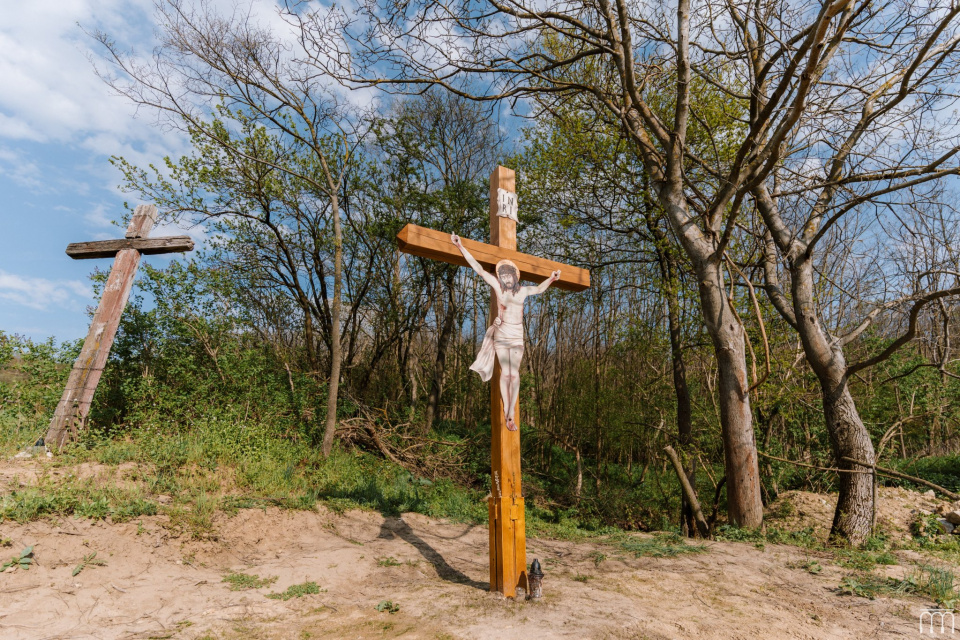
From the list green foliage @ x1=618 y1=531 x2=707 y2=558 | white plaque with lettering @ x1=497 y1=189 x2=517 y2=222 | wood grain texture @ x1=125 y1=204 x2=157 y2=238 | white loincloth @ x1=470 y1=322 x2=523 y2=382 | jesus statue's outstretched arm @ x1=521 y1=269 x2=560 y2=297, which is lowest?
green foliage @ x1=618 y1=531 x2=707 y2=558

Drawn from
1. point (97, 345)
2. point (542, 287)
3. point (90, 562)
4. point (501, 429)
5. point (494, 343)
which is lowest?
point (90, 562)

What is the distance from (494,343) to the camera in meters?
4.21

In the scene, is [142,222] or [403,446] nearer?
[142,222]

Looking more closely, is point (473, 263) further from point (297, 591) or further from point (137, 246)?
point (137, 246)

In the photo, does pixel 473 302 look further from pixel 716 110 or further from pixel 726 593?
pixel 726 593

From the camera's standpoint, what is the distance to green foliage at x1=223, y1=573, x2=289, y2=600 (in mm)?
4016

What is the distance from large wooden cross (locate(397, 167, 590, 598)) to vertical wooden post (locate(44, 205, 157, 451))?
561 centimetres

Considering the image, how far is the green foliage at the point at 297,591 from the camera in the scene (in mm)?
3820

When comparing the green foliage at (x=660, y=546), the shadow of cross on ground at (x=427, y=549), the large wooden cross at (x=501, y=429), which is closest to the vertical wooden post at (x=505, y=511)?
the large wooden cross at (x=501, y=429)

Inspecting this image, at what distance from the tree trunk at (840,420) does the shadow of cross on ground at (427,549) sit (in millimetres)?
4696

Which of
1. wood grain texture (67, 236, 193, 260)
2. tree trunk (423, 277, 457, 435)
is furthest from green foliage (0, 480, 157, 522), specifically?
tree trunk (423, 277, 457, 435)

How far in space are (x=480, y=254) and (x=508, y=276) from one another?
0.33 m

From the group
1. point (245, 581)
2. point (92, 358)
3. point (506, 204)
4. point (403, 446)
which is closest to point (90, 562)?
point (245, 581)

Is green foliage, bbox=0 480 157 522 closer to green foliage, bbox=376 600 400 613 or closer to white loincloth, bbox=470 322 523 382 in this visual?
green foliage, bbox=376 600 400 613
